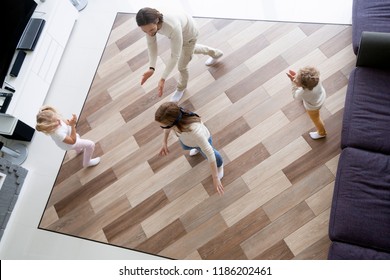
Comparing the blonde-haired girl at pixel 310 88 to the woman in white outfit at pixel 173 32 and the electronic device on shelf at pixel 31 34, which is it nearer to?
the woman in white outfit at pixel 173 32

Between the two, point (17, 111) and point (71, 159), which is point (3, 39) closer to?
point (17, 111)

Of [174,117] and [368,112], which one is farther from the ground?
[174,117]

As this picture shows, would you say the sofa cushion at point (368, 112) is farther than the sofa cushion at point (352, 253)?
Yes

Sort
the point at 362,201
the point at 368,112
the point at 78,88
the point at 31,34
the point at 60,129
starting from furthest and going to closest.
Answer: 1. the point at 78,88
2. the point at 31,34
3. the point at 60,129
4. the point at 368,112
5. the point at 362,201

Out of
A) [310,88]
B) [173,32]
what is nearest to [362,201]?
[310,88]

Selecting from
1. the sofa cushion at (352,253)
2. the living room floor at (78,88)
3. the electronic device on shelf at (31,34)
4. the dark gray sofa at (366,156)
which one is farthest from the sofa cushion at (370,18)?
the electronic device on shelf at (31,34)

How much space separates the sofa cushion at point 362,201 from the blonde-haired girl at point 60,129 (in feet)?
6.84

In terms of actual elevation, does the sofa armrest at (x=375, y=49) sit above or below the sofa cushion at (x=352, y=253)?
above

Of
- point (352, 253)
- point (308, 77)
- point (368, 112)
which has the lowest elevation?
point (352, 253)

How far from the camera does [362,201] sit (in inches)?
92.6

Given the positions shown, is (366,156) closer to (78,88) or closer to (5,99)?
(78,88)

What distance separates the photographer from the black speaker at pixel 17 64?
3.19 m

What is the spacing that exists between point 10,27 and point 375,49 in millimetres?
3140

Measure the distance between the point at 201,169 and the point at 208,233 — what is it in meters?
0.56
